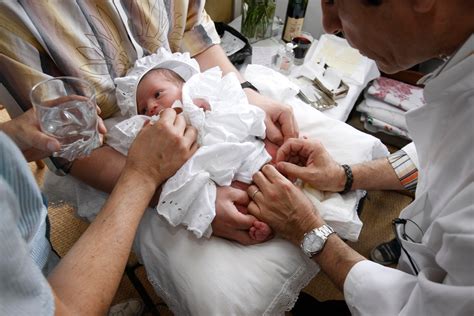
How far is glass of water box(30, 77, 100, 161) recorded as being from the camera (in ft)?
2.73

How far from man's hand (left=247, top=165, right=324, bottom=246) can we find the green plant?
133 centimetres

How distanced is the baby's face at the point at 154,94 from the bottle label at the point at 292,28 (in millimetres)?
1166

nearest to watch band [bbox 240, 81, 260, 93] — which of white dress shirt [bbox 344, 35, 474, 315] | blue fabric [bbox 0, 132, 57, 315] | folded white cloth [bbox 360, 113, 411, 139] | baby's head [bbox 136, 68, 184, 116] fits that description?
baby's head [bbox 136, 68, 184, 116]

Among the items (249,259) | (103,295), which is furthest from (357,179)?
(103,295)

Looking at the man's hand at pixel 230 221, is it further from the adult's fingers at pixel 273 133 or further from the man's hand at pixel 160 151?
the adult's fingers at pixel 273 133

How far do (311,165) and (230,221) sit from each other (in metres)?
0.36

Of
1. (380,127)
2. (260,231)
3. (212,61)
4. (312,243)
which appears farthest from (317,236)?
(380,127)

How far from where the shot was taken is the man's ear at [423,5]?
0.54 meters

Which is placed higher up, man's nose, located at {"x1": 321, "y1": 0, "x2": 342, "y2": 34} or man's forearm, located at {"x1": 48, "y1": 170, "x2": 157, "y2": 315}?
man's nose, located at {"x1": 321, "y1": 0, "x2": 342, "y2": 34}

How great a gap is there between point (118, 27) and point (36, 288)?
3.02 ft

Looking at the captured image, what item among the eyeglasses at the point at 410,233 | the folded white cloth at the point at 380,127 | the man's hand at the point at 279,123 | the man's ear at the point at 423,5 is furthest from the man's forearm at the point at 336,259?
the folded white cloth at the point at 380,127

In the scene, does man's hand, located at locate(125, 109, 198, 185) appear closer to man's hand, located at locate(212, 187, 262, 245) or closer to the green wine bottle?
man's hand, located at locate(212, 187, 262, 245)

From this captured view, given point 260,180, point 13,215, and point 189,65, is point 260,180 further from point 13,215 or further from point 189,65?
point 13,215

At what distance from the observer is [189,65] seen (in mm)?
1222
